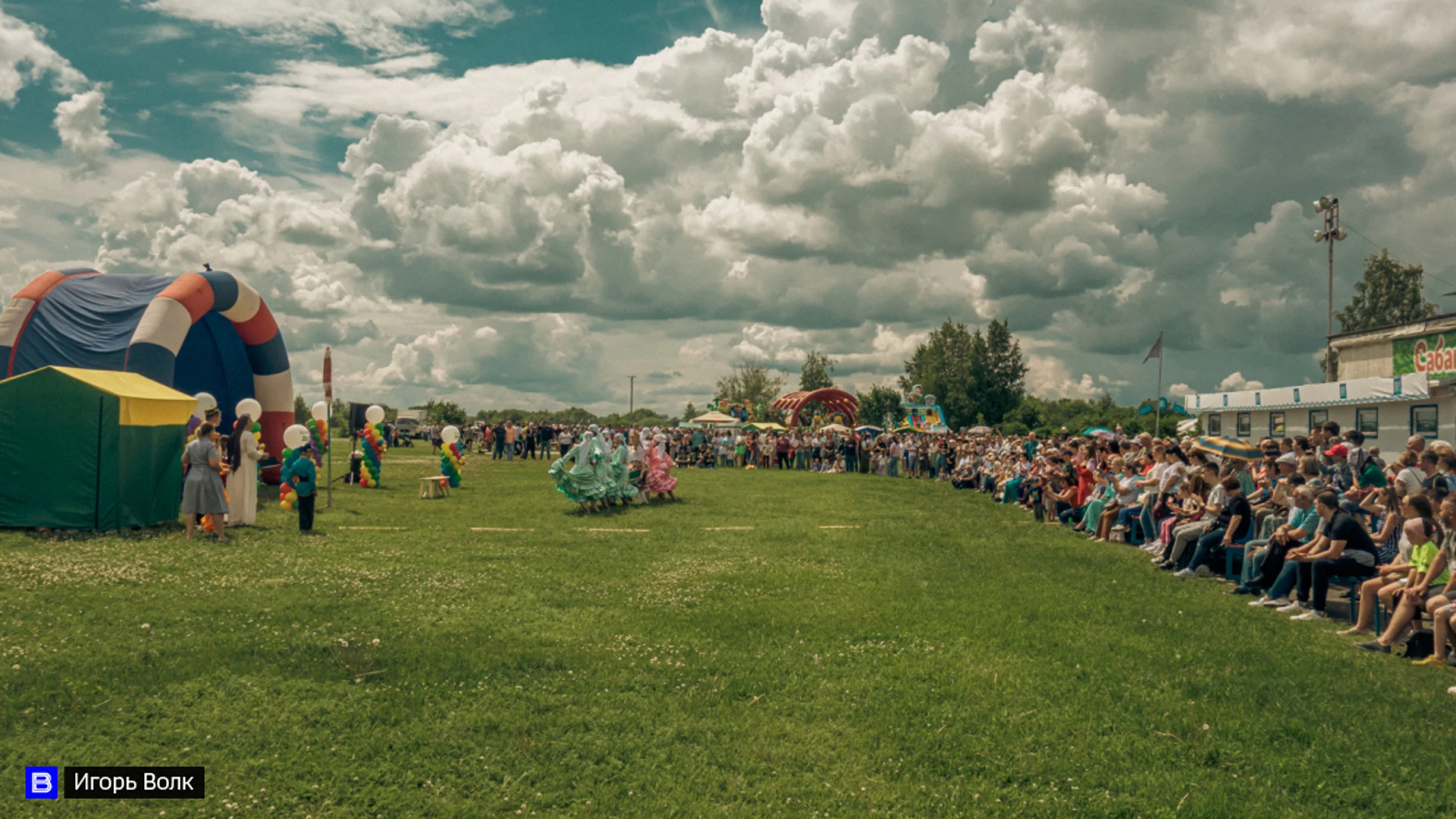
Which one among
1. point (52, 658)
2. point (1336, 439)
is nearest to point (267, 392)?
point (52, 658)

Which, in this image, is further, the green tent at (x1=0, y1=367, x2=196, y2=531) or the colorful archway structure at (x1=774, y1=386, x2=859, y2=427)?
the colorful archway structure at (x1=774, y1=386, x2=859, y2=427)

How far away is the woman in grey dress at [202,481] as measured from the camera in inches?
526

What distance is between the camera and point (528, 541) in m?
14.4

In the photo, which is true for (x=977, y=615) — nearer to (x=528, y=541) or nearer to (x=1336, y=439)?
(x=528, y=541)

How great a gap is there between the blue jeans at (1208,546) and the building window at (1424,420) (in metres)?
15.6

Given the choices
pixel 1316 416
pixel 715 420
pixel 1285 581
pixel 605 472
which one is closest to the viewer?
pixel 1285 581

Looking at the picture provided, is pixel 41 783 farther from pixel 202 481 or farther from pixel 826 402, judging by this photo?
pixel 826 402

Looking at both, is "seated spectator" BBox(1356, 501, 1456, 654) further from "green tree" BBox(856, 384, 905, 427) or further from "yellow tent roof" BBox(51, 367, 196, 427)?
"green tree" BBox(856, 384, 905, 427)

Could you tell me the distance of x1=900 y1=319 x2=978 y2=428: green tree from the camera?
68.8 metres

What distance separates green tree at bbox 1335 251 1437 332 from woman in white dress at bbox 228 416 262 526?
58671 mm

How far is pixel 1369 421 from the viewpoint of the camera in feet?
81.6

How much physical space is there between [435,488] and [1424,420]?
26933mm

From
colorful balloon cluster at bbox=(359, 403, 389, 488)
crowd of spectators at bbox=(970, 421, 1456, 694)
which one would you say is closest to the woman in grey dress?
colorful balloon cluster at bbox=(359, 403, 389, 488)
